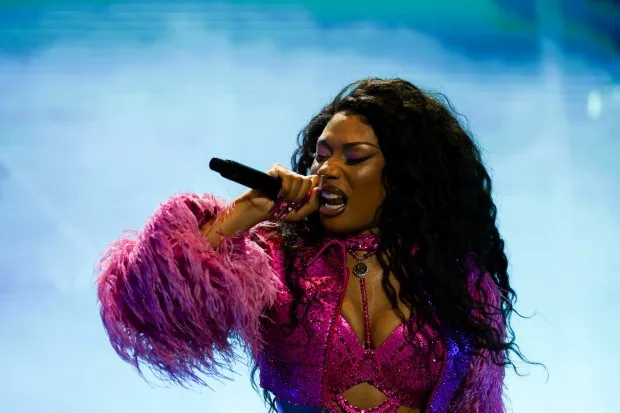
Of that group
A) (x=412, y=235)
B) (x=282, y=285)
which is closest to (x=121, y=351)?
(x=282, y=285)

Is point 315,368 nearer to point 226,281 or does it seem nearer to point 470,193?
point 226,281

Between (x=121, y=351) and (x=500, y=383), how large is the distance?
0.67 metres

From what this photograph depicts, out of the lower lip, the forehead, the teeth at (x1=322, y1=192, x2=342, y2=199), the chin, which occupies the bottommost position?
the chin

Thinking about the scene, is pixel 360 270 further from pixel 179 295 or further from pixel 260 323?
pixel 179 295

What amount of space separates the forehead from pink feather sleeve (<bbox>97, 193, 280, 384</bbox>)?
27 centimetres

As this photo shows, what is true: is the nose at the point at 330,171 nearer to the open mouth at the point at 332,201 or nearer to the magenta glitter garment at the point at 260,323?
the open mouth at the point at 332,201

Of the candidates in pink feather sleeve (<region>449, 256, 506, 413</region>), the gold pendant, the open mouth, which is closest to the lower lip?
the open mouth

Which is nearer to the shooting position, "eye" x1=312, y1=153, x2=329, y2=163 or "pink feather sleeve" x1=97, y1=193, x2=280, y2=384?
"pink feather sleeve" x1=97, y1=193, x2=280, y2=384

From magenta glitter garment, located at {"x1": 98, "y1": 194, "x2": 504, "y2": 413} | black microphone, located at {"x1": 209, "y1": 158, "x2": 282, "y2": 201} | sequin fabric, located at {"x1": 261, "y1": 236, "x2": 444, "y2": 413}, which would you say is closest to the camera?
black microphone, located at {"x1": 209, "y1": 158, "x2": 282, "y2": 201}

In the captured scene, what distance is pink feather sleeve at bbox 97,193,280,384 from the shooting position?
4.23ft

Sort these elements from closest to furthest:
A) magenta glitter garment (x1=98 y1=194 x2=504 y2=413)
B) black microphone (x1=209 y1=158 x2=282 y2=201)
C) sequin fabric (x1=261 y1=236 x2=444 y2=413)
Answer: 1. black microphone (x1=209 y1=158 x2=282 y2=201)
2. magenta glitter garment (x1=98 y1=194 x2=504 y2=413)
3. sequin fabric (x1=261 y1=236 x2=444 y2=413)

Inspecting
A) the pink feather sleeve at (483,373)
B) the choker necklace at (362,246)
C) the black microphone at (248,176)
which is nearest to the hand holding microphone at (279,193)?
the black microphone at (248,176)

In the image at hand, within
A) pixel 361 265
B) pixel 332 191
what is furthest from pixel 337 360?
pixel 332 191

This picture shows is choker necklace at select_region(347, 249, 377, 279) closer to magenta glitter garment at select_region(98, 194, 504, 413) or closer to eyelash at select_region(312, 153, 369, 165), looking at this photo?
magenta glitter garment at select_region(98, 194, 504, 413)
